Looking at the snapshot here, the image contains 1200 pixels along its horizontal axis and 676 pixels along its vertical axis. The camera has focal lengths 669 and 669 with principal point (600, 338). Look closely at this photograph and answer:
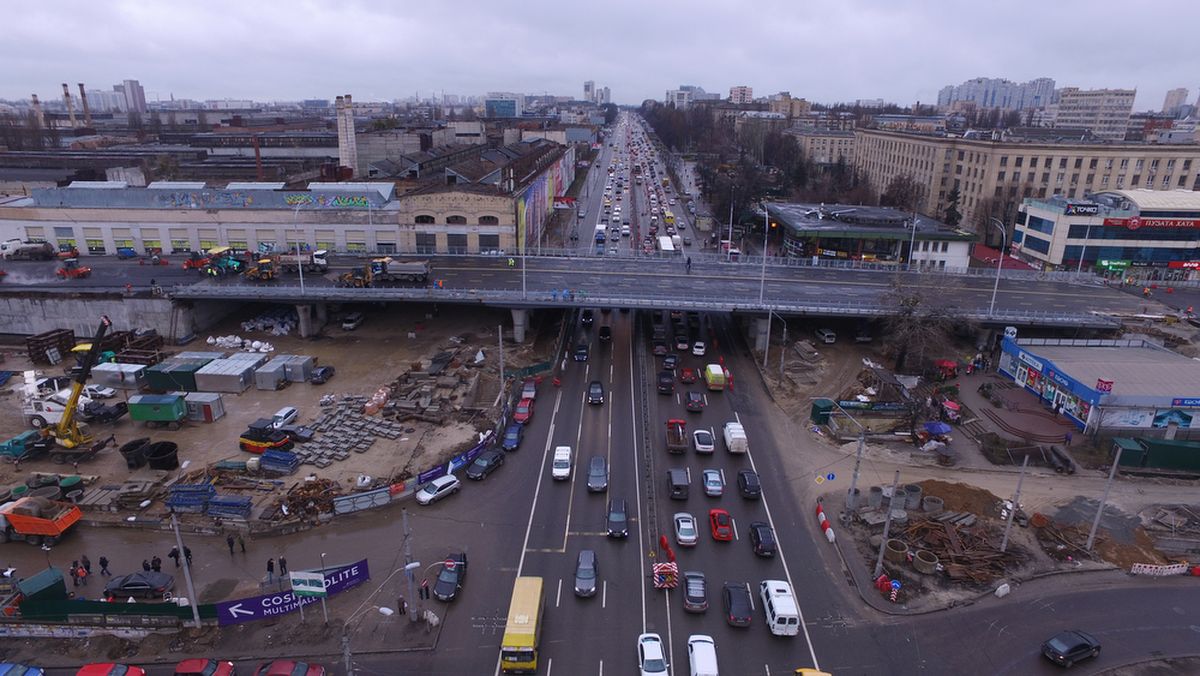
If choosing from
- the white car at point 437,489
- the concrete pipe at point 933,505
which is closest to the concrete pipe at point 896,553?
the concrete pipe at point 933,505

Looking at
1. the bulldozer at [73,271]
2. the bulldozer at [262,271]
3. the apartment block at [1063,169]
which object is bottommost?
the bulldozer at [73,271]

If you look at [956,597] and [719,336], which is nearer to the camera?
[956,597]

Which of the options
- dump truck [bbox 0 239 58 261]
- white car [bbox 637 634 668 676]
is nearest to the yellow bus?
white car [bbox 637 634 668 676]

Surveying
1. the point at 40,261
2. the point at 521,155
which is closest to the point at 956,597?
the point at 40,261

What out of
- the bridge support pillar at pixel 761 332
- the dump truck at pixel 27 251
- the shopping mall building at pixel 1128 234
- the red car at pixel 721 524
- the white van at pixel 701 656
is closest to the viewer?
the white van at pixel 701 656

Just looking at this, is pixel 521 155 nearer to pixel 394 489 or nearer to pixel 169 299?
pixel 169 299

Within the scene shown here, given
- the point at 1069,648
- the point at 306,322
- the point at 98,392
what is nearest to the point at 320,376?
the point at 306,322

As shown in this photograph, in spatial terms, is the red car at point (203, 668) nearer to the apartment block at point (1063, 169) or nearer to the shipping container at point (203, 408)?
the shipping container at point (203, 408)

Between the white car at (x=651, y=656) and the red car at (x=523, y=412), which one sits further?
the red car at (x=523, y=412)
